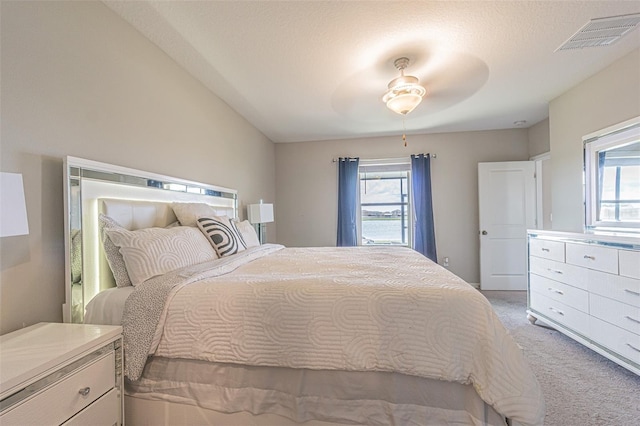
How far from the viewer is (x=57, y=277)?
141cm

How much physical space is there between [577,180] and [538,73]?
1.19 metres

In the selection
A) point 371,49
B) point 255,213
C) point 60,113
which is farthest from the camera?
point 255,213

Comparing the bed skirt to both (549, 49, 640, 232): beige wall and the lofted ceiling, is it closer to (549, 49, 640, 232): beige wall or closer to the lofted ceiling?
the lofted ceiling

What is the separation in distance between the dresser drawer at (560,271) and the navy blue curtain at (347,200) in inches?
95.7

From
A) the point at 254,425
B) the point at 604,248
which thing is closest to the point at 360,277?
the point at 254,425

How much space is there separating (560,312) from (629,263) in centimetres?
85

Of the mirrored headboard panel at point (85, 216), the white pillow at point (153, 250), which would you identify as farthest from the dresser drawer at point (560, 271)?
the mirrored headboard panel at point (85, 216)

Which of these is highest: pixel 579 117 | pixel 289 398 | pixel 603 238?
pixel 579 117

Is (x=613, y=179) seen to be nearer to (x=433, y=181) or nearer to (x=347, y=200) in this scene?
(x=433, y=181)

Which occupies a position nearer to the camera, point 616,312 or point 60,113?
point 60,113

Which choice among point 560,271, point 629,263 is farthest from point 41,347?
point 560,271

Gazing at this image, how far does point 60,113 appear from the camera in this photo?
1.45m

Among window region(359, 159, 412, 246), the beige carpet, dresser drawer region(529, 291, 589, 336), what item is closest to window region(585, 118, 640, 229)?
dresser drawer region(529, 291, 589, 336)

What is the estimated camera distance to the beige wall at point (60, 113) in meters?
1.24
